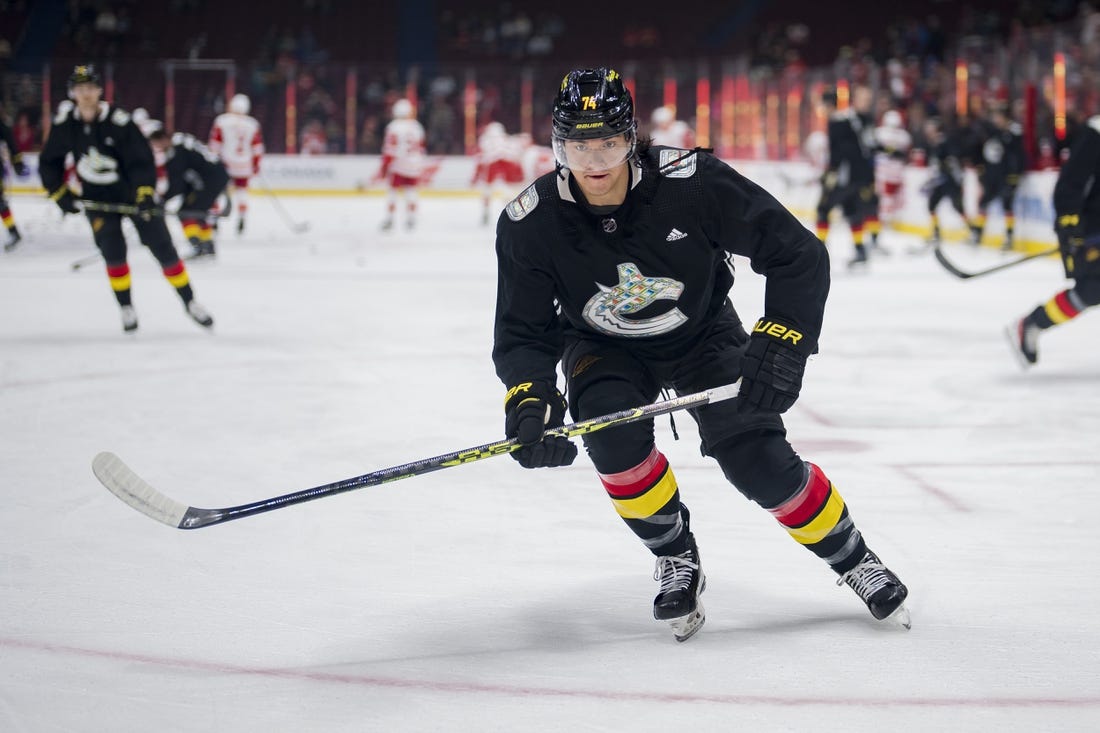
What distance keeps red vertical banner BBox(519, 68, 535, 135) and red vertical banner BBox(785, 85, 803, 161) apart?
378 centimetres

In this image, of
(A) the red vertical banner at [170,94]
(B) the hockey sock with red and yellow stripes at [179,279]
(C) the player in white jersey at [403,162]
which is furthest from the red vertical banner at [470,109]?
(B) the hockey sock with red and yellow stripes at [179,279]

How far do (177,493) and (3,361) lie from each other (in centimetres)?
256

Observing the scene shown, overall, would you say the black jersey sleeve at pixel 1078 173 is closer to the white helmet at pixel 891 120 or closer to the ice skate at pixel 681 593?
the ice skate at pixel 681 593

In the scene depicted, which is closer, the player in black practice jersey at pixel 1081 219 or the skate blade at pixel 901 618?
the skate blade at pixel 901 618

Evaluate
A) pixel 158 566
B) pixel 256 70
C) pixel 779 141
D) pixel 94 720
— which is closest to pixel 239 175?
pixel 256 70

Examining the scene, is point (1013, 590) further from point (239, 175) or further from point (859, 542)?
point (239, 175)

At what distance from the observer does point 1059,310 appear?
17.1ft

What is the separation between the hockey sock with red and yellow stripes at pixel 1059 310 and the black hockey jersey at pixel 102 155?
3.92 meters

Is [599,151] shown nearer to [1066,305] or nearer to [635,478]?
[635,478]

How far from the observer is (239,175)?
1304cm

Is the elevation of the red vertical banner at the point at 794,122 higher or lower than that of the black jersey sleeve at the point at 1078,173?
higher

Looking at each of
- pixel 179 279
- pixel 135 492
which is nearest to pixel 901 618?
pixel 135 492

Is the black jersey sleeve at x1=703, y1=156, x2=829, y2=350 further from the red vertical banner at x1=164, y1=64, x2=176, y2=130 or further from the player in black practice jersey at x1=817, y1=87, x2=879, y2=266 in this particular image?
the red vertical banner at x1=164, y1=64, x2=176, y2=130

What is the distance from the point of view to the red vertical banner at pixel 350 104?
719 inches
